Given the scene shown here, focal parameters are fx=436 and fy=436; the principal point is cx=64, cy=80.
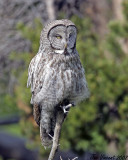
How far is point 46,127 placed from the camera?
3619mm

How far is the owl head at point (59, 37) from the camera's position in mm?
3453

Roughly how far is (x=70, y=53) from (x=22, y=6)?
519 cm

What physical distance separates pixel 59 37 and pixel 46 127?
2.46ft

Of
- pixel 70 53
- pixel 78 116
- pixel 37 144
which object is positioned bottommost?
pixel 37 144

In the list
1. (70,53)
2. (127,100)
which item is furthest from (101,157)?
(127,100)

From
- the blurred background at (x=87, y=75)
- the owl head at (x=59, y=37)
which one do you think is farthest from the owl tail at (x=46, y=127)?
the blurred background at (x=87, y=75)

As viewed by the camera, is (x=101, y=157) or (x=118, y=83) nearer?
(x=101, y=157)

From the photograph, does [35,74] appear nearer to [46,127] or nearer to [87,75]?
[46,127]

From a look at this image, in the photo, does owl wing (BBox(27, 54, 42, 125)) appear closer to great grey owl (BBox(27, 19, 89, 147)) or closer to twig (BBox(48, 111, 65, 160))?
great grey owl (BBox(27, 19, 89, 147))

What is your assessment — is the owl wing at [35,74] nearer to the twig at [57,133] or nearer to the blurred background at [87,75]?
the twig at [57,133]

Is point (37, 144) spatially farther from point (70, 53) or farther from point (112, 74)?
point (70, 53)

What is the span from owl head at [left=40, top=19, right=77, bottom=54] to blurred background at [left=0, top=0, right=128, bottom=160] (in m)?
2.45

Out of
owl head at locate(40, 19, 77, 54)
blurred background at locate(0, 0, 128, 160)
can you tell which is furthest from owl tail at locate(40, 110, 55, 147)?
blurred background at locate(0, 0, 128, 160)

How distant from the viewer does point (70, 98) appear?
11.7 ft
